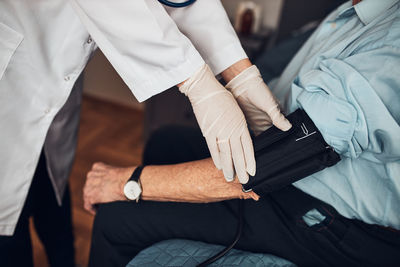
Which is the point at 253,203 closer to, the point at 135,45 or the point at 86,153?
the point at 135,45

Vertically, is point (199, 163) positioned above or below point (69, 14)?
A: below

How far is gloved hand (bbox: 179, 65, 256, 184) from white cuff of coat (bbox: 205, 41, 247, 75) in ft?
0.34

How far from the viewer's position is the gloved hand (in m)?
0.65

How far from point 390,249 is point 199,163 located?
44cm

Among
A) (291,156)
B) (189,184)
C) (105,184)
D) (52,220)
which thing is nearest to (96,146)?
(52,220)

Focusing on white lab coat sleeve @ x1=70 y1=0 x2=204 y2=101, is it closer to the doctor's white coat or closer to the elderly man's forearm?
the doctor's white coat

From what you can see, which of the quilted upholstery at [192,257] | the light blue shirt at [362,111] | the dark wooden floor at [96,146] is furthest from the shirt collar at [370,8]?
the dark wooden floor at [96,146]

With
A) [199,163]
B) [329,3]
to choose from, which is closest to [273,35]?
[329,3]

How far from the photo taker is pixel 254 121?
786mm

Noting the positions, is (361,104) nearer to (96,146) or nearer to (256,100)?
(256,100)

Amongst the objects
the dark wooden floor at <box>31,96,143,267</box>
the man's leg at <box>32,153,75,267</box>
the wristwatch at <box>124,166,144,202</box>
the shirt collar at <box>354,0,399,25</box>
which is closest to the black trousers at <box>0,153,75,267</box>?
the man's leg at <box>32,153,75,267</box>

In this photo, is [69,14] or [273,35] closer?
[69,14]

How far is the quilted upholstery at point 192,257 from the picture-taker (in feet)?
2.13

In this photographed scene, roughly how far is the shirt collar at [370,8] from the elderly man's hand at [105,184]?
65 cm
